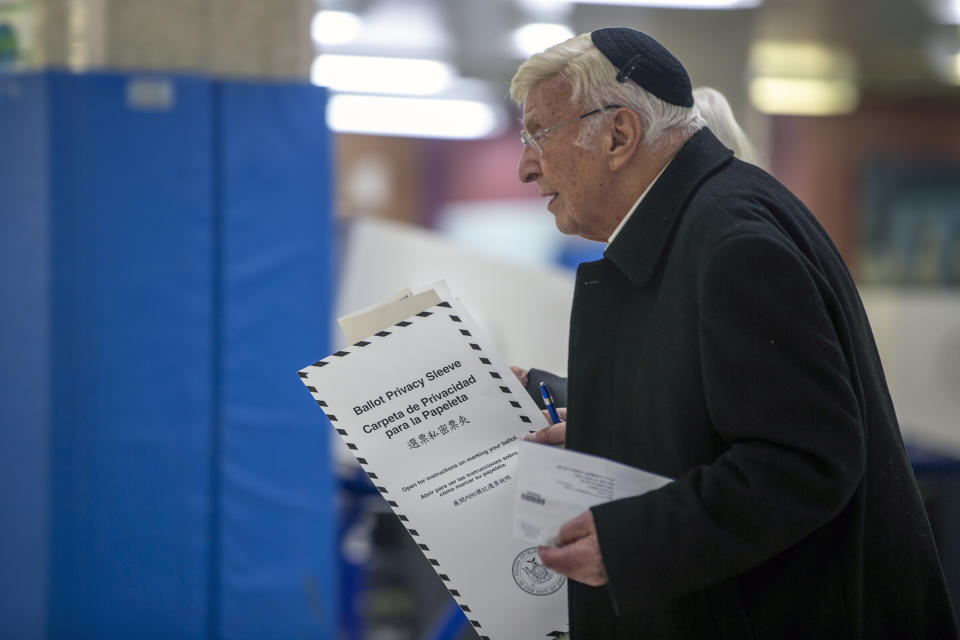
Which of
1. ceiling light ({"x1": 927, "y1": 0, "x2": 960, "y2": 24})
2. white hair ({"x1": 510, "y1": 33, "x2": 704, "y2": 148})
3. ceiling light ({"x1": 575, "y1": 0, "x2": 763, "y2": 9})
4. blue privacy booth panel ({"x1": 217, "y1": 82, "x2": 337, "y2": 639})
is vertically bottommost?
blue privacy booth panel ({"x1": 217, "y1": 82, "x2": 337, "y2": 639})

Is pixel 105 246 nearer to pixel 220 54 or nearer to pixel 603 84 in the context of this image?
pixel 220 54

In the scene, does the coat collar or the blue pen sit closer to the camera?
the coat collar

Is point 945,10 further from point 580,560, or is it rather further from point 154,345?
point 580,560

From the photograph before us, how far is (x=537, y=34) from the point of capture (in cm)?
865

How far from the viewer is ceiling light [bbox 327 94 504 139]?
11156 mm

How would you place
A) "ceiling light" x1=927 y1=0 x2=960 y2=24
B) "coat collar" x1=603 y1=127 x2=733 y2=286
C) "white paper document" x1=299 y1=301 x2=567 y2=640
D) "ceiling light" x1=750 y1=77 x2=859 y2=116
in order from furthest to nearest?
"ceiling light" x1=750 y1=77 x2=859 y2=116, "ceiling light" x1=927 y1=0 x2=960 y2=24, "white paper document" x1=299 y1=301 x2=567 y2=640, "coat collar" x1=603 y1=127 x2=733 y2=286

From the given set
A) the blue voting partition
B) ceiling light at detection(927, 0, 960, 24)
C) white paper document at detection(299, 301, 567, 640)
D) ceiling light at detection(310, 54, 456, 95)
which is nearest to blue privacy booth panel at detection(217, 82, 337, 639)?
the blue voting partition

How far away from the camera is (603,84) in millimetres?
1265

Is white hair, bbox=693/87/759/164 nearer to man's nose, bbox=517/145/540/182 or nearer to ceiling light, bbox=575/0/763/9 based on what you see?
man's nose, bbox=517/145/540/182

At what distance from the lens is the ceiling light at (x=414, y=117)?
1116 cm

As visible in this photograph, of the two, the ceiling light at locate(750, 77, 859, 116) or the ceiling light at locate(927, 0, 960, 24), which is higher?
the ceiling light at locate(927, 0, 960, 24)

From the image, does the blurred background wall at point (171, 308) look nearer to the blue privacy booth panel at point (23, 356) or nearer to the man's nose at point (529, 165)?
the blue privacy booth panel at point (23, 356)

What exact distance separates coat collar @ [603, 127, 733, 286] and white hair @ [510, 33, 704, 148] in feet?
0.13

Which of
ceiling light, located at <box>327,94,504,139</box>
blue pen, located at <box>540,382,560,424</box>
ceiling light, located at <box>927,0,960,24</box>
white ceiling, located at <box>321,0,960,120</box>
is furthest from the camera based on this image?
ceiling light, located at <box>327,94,504,139</box>
